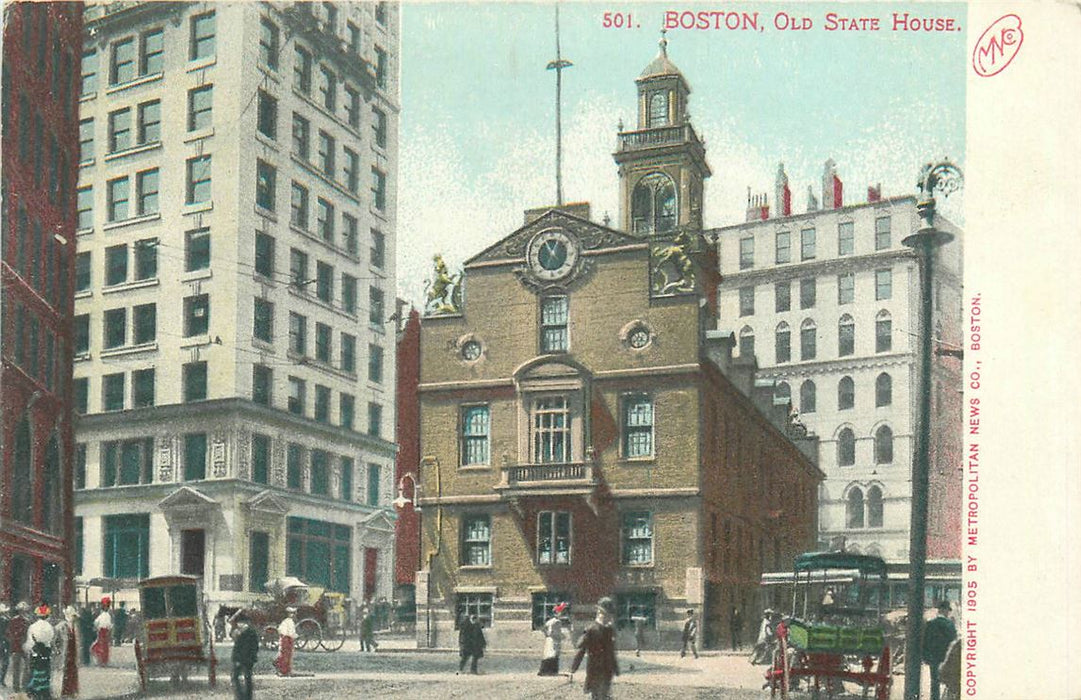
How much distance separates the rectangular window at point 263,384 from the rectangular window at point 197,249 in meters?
0.99

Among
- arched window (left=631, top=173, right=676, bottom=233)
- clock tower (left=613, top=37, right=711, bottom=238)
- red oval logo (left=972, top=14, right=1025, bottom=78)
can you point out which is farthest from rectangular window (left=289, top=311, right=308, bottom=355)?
red oval logo (left=972, top=14, right=1025, bottom=78)

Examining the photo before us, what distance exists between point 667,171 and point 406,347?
2699mm

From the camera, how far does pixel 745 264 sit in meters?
11.9

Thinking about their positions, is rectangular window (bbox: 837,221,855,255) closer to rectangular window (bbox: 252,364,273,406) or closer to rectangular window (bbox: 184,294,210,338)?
rectangular window (bbox: 252,364,273,406)

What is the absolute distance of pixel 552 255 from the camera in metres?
11.9

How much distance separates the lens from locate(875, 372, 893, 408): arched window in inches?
468

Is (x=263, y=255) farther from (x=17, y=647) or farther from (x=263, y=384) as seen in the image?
(x=17, y=647)

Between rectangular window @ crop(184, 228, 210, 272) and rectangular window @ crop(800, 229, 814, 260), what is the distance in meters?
5.09

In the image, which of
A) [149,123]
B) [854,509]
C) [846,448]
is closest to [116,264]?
[149,123]

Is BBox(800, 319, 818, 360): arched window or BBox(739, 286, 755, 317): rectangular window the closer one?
BBox(739, 286, 755, 317): rectangular window

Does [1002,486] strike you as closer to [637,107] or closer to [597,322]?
[597,322]

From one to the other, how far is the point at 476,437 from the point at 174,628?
9.81ft

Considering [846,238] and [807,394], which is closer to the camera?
[846,238]

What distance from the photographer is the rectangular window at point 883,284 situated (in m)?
12.0
